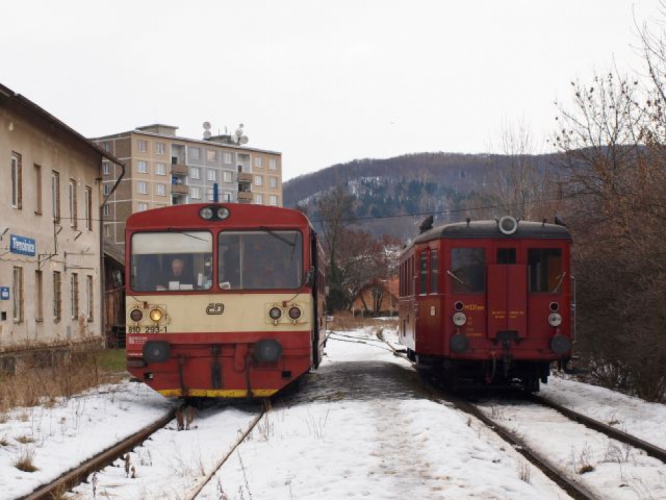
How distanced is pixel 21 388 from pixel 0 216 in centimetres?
890

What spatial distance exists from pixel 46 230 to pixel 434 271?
1433 cm

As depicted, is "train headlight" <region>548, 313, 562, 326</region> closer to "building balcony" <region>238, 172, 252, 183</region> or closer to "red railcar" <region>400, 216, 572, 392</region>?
"red railcar" <region>400, 216, 572, 392</region>

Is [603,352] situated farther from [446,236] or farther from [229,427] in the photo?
[229,427]

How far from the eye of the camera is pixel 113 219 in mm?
97500

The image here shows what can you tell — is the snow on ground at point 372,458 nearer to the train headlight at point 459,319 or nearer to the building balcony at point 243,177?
the train headlight at point 459,319

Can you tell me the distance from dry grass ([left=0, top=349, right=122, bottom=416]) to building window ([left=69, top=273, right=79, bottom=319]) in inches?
347

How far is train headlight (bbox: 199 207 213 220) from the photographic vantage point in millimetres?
12969

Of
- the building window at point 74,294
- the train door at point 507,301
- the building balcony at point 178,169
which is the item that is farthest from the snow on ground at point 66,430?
the building balcony at point 178,169

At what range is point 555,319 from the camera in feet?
45.9

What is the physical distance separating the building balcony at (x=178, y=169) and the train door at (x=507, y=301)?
9253cm

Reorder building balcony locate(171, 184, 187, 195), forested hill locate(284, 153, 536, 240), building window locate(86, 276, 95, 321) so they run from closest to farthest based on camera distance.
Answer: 1. building window locate(86, 276, 95, 321)
2. building balcony locate(171, 184, 187, 195)
3. forested hill locate(284, 153, 536, 240)

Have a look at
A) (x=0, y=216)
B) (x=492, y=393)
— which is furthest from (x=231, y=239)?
(x=0, y=216)

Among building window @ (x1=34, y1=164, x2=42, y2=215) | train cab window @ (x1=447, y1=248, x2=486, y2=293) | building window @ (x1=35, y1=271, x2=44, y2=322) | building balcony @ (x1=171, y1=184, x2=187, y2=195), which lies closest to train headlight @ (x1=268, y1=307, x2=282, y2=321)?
train cab window @ (x1=447, y1=248, x2=486, y2=293)

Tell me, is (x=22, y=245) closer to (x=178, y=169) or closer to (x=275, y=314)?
(x=275, y=314)
